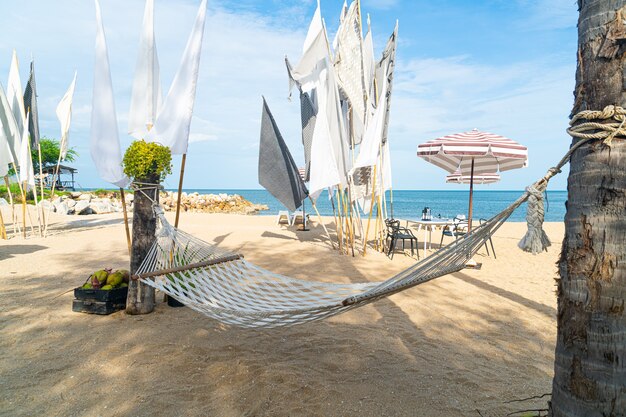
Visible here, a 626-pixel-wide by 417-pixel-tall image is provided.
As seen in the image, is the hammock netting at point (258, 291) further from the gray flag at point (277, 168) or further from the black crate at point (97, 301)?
the gray flag at point (277, 168)

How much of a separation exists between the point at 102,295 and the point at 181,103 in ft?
5.47

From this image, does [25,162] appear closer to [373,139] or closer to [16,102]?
[16,102]

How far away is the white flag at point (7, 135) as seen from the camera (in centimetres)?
630

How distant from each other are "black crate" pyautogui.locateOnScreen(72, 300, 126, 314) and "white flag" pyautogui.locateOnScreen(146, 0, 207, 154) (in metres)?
1.32

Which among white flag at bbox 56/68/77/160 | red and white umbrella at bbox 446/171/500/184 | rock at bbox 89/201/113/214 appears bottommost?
rock at bbox 89/201/113/214

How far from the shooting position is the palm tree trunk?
46.9 inches

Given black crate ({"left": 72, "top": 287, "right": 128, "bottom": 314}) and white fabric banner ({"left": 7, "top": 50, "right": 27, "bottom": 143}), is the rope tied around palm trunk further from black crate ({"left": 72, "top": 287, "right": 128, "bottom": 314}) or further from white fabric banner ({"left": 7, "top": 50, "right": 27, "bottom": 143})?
white fabric banner ({"left": 7, "top": 50, "right": 27, "bottom": 143})

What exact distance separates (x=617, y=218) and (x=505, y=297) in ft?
10.1

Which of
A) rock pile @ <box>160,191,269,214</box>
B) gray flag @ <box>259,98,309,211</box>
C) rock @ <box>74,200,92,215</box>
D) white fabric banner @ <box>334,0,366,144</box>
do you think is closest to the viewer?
white fabric banner @ <box>334,0,366,144</box>

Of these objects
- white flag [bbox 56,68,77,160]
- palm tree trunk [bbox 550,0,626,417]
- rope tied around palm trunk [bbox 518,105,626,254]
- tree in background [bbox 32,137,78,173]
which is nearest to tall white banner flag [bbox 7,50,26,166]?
white flag [bbox 56,68,77,160]

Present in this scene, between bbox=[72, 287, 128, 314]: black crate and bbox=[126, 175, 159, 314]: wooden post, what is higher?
bbox=[126, 175, 159, 314]: wooden post

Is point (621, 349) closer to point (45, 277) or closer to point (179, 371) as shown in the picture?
point (179, 371)

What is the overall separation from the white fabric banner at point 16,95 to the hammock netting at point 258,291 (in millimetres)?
5354

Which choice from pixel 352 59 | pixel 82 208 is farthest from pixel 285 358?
pixel 82 208
